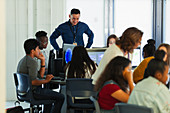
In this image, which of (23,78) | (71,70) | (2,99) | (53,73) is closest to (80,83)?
(71,70)

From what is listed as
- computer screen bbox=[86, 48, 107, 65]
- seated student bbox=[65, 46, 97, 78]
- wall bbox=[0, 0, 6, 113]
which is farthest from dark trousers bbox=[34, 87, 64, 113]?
wall bbox=[0, 0, 6, 113]

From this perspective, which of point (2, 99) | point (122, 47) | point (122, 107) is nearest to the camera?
point (2, 99)

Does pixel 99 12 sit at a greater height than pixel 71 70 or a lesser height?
greater

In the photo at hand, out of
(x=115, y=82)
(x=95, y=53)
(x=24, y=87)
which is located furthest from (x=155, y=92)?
(x=95, y=53)

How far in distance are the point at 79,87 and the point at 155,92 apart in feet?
4.51

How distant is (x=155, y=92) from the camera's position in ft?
7.19

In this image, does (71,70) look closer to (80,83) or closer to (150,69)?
(80,83)

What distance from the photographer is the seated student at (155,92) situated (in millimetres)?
2184

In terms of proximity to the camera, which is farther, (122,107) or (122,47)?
(122,47)

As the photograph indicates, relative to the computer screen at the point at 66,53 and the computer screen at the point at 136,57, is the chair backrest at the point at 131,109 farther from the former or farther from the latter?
the computer screen at the point at 136,57

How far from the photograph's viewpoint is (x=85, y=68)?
3.79 meters

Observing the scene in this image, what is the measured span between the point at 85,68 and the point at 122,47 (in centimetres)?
77

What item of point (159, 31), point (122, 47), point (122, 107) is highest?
point (159, 31)

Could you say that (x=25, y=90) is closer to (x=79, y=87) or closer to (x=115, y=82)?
(x=79, y=87)
